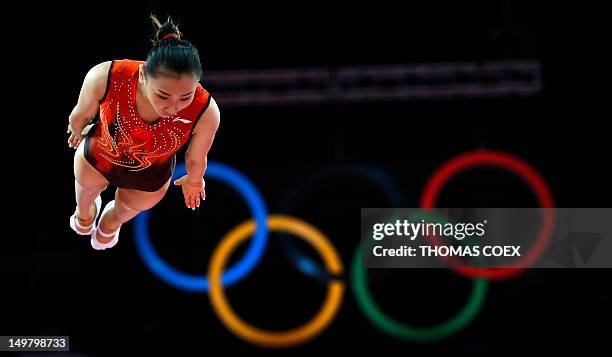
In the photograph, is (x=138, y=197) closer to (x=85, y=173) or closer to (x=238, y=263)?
(x=85, y=173)

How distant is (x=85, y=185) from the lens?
4.44 m

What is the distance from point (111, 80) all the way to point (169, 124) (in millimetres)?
335

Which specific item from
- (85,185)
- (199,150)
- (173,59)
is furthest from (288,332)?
(173,59)

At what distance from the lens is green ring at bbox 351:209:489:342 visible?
8750mm

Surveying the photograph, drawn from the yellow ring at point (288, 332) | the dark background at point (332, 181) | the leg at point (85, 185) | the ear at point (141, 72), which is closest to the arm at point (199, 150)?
the ear at point (141, 72)

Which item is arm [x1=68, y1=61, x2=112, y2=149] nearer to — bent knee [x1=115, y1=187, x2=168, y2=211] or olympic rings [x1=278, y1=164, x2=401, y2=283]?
bent knee [x1=115, y1=187, x2=168, y2=211]

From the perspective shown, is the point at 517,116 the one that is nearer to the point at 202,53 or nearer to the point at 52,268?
the point at 202,53

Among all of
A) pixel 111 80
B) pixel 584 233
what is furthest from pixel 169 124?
pixel 584 233

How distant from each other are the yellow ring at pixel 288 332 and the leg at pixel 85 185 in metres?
4.15

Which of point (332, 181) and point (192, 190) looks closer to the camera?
point (192, 190)

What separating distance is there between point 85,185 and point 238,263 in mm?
4645

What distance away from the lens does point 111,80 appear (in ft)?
13.0

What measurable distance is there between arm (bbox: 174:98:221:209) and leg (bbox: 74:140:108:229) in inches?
17.7

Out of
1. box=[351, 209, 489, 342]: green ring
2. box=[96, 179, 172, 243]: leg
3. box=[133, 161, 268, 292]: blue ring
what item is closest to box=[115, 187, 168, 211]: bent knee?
box=[96, 179, 172, 243]: leg
